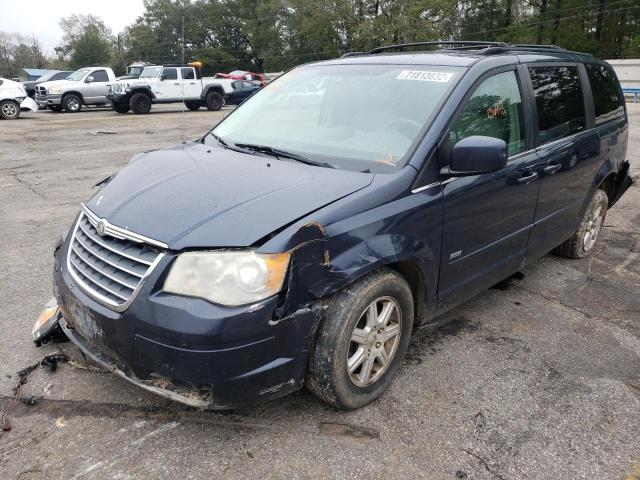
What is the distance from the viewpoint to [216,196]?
250 cm

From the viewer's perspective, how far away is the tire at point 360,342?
239 centimetres

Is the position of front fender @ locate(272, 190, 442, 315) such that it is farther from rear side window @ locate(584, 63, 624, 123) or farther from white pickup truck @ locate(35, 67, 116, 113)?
white pickup truck @ locate(35, 67, 116, 113)

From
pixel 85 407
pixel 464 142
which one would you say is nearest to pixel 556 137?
pixel 464 142

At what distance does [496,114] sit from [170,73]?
2037 centimetres

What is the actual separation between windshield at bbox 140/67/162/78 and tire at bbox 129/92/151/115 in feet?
3.00

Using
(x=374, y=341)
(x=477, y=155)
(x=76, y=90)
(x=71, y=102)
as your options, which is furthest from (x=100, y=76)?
(x=374, y=341)

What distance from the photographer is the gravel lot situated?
2320 mm

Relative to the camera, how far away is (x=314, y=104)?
3.44 metres

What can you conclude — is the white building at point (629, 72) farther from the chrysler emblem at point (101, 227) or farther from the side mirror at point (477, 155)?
the chrysler emblem at point (101, 227)

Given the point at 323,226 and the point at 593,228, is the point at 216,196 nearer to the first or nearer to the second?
the point at 323,226

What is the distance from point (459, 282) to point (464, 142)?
857 millimetres

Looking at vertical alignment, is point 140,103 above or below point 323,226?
below

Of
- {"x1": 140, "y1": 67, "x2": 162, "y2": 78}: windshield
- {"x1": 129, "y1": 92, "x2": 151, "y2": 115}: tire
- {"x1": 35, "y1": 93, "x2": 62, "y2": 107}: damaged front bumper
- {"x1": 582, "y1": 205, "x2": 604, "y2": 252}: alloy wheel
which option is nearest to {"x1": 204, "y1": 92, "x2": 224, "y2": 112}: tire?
{"x1": 140, "y1": 67, "x2": 162, "y2": 78}: windshield

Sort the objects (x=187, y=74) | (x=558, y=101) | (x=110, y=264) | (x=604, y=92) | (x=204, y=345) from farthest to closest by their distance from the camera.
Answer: (x=187, y=74), (x=604, y=92), (x=558, y=101), (x=110, y=264), (x=204, y=345)
